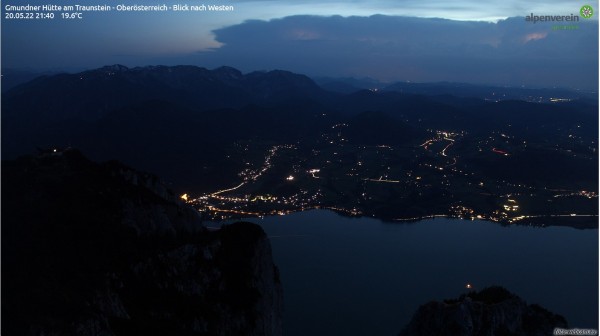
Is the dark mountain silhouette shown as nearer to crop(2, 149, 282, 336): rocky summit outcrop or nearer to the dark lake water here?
the dark lake water

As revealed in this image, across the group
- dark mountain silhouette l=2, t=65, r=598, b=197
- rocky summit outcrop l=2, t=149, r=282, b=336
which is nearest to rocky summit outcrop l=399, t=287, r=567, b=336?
rocky summit outcrop l=2, t=149, r=282, b=336

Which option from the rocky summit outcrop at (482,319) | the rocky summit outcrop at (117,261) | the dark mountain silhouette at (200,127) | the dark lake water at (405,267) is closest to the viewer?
the rocky summit outcrop at (117,261)

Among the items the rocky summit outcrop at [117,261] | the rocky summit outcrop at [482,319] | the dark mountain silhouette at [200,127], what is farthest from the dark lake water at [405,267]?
the dark mountain silhouette at [200,127]

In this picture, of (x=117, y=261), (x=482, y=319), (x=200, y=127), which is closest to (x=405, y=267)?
(x=482, y=319)

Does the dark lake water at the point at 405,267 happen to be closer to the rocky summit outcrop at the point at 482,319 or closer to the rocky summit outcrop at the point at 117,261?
the rocky summit outcrop at the point at 482,319

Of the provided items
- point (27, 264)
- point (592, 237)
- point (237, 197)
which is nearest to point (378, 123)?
point (237, 197)

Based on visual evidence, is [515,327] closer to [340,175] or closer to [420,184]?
[420,184]
